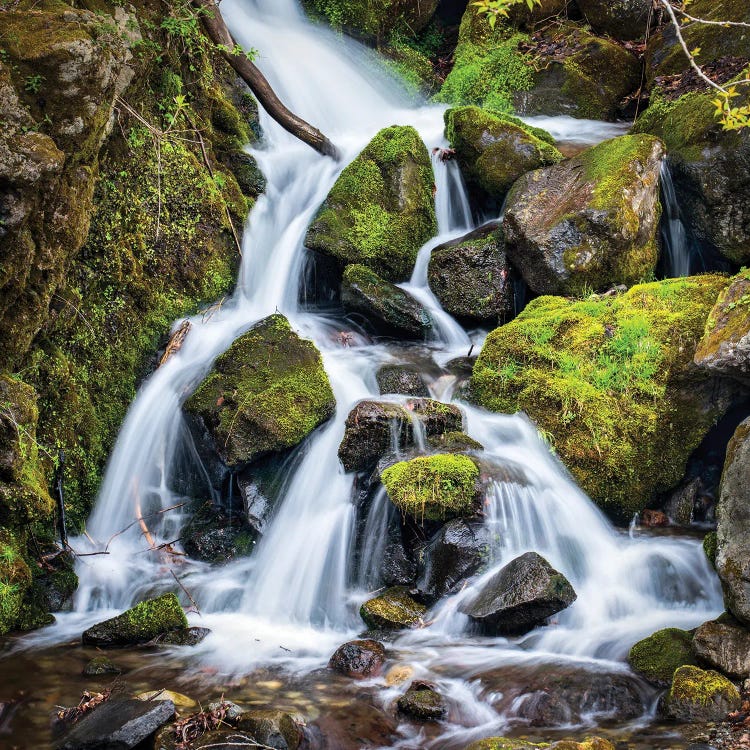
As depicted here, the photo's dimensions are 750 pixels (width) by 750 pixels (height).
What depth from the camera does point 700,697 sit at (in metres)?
3.65

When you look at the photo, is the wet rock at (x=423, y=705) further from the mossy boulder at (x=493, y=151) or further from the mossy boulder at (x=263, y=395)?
the mossy boulder at (x=493, y=151)

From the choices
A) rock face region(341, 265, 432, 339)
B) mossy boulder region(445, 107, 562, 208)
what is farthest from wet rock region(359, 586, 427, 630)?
mossy boulder region(445, 107, 562, 208)

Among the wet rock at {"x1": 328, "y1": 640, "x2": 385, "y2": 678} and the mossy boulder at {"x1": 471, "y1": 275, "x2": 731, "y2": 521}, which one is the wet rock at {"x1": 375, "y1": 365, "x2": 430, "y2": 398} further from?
the wet rock at {"x1": 328, "y1": 640, "x2": 385, "y2": 678}

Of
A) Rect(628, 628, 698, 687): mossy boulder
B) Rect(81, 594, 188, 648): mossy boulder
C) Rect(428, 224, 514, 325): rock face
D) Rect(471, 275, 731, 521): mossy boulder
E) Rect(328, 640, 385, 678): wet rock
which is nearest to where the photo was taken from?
Rect(628, 628, 698, 687): mossy boulder

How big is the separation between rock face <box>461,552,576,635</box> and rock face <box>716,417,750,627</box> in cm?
95

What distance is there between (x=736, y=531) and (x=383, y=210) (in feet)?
20.1

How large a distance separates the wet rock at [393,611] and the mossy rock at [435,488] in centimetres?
63

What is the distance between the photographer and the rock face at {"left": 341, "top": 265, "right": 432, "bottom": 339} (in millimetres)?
7977

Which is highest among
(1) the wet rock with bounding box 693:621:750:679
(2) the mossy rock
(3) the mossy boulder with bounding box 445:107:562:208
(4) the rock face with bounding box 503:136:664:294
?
(3) the mossy boulder with bounding box 445:107:562:208

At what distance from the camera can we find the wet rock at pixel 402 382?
7059 mm

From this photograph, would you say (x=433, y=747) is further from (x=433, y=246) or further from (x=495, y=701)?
(x=433, y=246)

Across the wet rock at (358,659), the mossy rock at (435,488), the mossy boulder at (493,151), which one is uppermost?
the mossy boulder at (493,151)

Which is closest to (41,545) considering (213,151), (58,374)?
(58,374)

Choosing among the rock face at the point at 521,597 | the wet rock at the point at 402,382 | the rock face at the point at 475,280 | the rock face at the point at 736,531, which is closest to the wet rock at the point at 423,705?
the rock face at the point at 521,597
